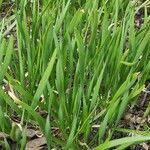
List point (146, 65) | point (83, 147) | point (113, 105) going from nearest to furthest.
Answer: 1. point (113, 105)
2. point (83, 147)
3. point (146, 65)

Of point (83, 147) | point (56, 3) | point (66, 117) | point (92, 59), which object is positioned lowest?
point (83, 147)

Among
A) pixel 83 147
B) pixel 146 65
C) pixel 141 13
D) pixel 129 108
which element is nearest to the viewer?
pixel 83 147

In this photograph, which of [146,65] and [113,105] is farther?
[146,65]

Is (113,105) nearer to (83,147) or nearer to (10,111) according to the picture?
(83,147)

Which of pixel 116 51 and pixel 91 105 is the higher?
pixel 116 51

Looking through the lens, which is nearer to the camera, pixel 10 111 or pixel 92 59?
pixel 92 59

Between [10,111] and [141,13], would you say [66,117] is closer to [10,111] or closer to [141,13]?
[10,111]

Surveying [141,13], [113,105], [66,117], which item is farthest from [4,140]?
[141,13]

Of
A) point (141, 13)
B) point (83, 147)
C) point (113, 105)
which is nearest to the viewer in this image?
point (113, 105)

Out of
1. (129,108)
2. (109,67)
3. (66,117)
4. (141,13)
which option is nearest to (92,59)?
(109,67)
